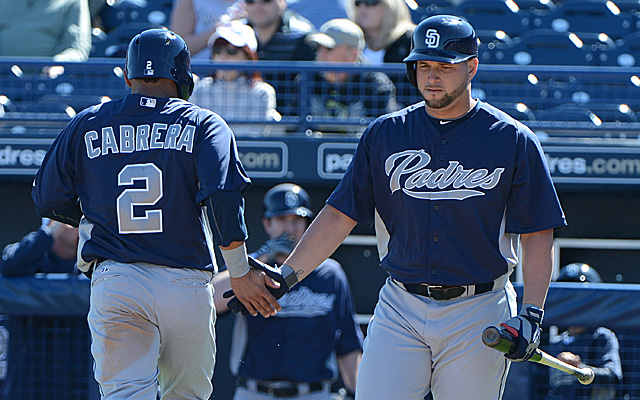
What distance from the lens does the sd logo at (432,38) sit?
11.5 ft

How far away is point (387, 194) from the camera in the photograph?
3.61 meters

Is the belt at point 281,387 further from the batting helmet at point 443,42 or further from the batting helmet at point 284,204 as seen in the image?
the batting helmet at point 443,42

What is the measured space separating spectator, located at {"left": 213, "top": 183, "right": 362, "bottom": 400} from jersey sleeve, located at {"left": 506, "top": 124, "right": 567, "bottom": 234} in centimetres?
165

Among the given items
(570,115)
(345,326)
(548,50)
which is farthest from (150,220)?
(548,50)

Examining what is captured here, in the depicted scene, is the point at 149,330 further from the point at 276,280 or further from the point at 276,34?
the point at 276,34

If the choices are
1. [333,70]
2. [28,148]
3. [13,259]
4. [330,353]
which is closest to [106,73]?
[28,148]

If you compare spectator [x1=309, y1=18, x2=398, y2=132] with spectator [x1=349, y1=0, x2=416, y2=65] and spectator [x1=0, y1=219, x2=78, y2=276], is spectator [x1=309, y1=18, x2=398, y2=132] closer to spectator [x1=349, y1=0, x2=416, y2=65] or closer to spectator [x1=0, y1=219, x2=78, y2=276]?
spectator [x1=349, y1=0, x2=416, y2=65]

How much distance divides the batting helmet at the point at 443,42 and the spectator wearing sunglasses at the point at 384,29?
3.94m

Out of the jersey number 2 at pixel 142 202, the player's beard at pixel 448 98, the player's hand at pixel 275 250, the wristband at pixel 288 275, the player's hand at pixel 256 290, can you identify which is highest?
the player's beard at pixel 448 98

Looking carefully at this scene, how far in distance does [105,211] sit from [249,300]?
687mm

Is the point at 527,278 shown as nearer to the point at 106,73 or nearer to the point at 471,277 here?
the point at 471,277

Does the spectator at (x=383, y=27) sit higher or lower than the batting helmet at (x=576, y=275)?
higher

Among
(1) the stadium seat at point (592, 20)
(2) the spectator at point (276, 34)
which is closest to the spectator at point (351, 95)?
(2) the spectator at point (276, 34)

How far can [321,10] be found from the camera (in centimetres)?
845
